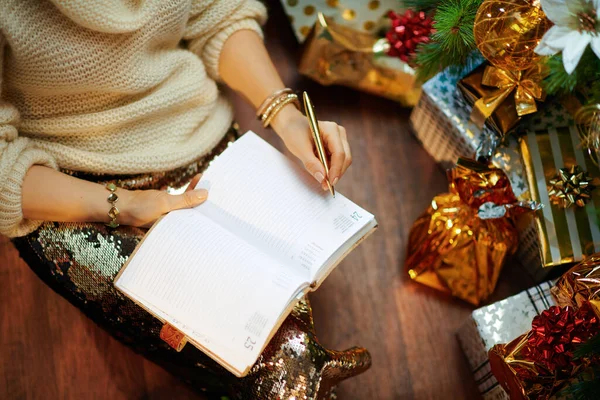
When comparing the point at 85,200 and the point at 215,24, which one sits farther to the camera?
the point at 215,24

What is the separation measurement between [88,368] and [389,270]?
2.20ft

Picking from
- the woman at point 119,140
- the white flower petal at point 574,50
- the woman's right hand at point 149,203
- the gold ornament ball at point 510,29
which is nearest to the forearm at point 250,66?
the woman at point 119,140

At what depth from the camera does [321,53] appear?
119 cm

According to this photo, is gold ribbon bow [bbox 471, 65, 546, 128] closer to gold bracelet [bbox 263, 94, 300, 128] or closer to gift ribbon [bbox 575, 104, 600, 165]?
gift ribbon [bbox 575, 104, 600, 165]

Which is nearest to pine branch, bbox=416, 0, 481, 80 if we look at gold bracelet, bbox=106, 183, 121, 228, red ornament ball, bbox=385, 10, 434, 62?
red ornament ball, bbox=385, 10, 434, 62

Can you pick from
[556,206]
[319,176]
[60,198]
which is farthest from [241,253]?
[556,206]

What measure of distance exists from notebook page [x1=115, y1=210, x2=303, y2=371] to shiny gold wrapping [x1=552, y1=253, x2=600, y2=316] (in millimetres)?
413

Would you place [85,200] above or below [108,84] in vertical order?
below

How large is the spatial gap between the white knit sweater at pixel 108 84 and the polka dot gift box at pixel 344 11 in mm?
362

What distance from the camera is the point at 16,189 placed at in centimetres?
69

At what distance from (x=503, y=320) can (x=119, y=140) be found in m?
0.74

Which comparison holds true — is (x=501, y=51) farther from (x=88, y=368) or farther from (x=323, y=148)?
(x=88, y=368)

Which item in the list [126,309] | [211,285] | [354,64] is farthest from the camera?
[354,64]

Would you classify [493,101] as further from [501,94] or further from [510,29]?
[510,29]
